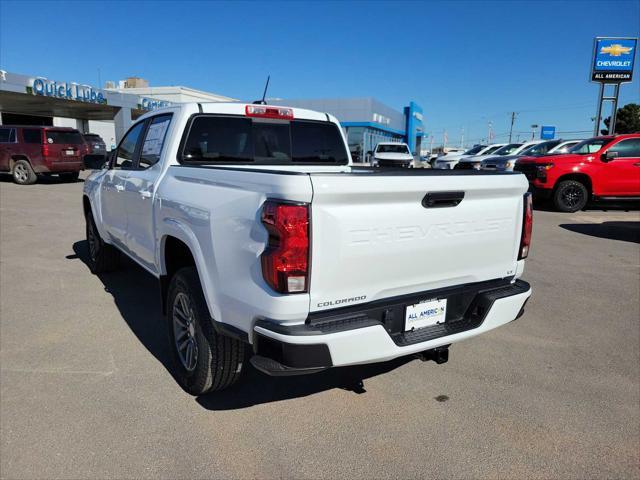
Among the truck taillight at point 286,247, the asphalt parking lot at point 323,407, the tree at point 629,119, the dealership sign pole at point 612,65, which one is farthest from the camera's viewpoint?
the tree at point 629,119

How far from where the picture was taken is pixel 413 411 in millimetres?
2967

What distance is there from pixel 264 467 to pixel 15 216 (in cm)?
991

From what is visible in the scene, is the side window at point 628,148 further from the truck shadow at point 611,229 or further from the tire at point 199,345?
the tire at point 199,345

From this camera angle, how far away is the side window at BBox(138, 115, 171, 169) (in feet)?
12.1

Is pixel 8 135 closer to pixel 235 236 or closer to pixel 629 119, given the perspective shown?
pixel 235 236

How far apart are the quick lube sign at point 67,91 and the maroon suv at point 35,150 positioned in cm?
1139

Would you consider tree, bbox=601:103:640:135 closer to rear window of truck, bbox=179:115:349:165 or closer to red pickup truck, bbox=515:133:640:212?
red pickup truck, bbox=515:133:640:212

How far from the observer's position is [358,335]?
224 cm

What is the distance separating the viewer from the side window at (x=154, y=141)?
370cm

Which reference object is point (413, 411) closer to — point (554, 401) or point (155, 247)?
point (554, 401)

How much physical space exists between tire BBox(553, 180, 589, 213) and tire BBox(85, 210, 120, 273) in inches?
439

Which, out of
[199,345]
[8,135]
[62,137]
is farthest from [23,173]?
[199,345]

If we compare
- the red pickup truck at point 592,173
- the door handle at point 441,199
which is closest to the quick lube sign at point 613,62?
the red pickup truck at point 592,173

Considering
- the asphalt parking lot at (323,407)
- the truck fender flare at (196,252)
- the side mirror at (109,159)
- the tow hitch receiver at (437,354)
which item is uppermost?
the side mirror at (109,159)
